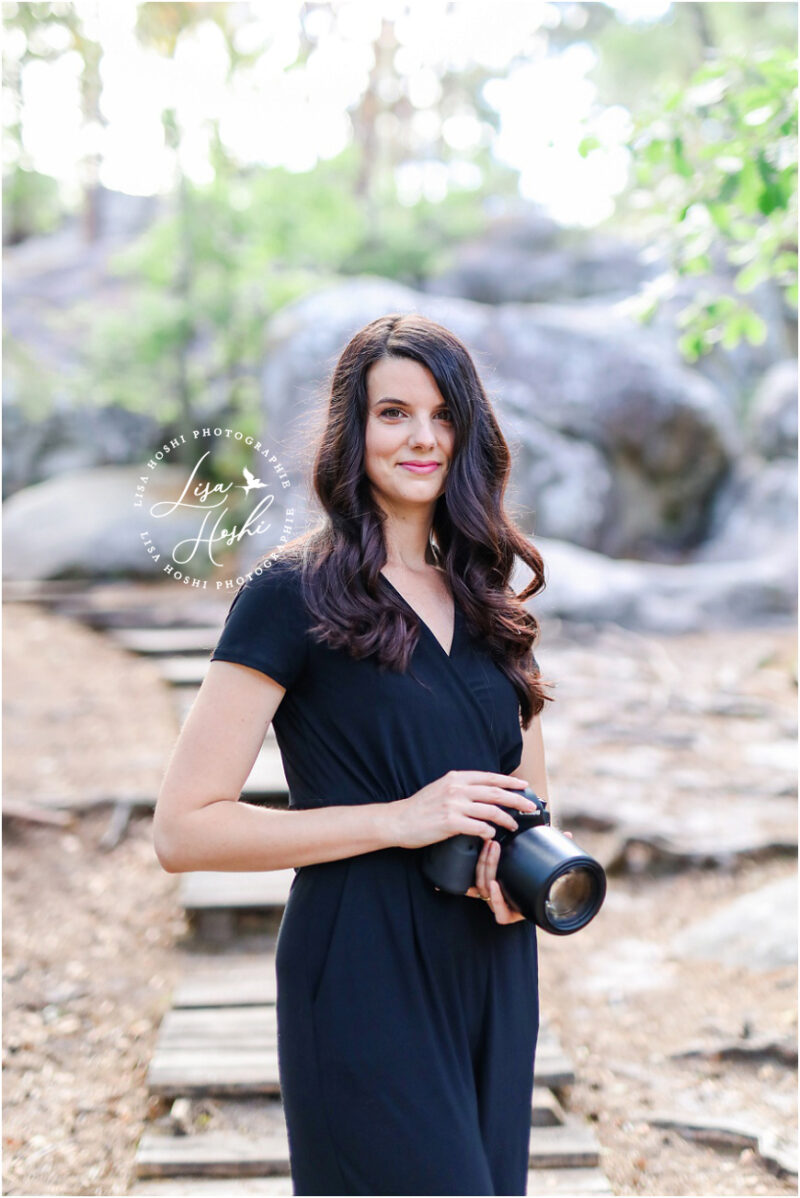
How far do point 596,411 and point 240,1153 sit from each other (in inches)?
329

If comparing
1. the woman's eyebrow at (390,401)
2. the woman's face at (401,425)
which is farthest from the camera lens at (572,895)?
the woman's eyebrow at (390,401)

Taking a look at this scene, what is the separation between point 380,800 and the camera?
158 centimetres

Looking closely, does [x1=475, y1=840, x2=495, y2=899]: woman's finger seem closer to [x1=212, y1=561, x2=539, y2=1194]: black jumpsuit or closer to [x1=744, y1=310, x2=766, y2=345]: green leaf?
[x1=212, y1=561, x2=539, y2=1194]: black jumpsuit

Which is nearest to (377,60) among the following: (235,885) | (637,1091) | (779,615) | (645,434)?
(645,434)

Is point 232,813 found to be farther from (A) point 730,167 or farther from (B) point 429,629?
(A) point 730,167

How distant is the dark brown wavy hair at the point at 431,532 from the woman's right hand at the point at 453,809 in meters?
0.20

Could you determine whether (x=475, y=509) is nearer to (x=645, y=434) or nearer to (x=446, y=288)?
(x=645, y=434)

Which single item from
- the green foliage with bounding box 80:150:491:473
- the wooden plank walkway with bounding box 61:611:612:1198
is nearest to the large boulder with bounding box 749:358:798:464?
the green foliage with bounding box 80:150:491:473

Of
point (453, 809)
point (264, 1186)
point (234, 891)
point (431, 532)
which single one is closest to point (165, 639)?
point (234, 891)

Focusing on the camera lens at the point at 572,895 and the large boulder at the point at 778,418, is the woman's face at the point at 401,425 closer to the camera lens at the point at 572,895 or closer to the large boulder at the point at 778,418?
the camera lens at the point at 572,895

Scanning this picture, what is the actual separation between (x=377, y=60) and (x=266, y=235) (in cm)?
634

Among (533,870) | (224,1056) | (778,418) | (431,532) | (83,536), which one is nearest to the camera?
(533,870)

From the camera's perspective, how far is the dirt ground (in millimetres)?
2881

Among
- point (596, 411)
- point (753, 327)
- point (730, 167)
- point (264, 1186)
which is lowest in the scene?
point (264, 1186)
